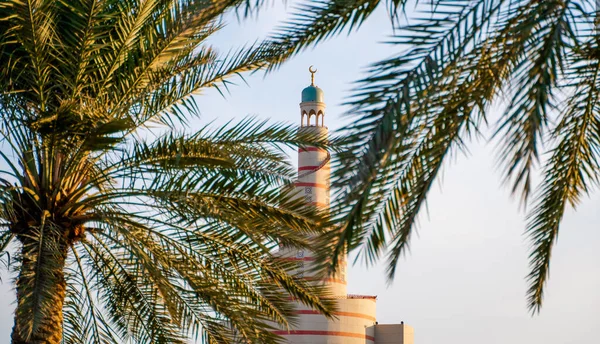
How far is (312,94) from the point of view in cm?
3112

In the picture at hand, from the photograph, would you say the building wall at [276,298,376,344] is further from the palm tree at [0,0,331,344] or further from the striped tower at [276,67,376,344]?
the palm tree at [0,0,331,344]

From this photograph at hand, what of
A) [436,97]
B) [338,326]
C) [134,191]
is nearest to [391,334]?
[338,326]

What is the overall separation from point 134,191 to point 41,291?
55.0 inches

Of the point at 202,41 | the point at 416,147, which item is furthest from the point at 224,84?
the point at 416,147

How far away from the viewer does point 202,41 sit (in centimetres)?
997

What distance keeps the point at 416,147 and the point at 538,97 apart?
96 centimetres

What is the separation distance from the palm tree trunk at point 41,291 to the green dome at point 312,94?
22.0m

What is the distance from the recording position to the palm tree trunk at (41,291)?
331 inches

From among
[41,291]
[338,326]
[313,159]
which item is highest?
[313,159]

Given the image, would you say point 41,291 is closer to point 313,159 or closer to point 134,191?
point 134,191

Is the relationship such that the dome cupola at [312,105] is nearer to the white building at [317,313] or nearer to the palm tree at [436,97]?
the white building at [317,313]

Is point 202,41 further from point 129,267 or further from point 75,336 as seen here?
point 75,336

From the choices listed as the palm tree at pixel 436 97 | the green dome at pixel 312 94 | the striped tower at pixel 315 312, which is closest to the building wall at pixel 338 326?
the striped tower at pixel 315 312

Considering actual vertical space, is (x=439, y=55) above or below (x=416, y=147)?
above
